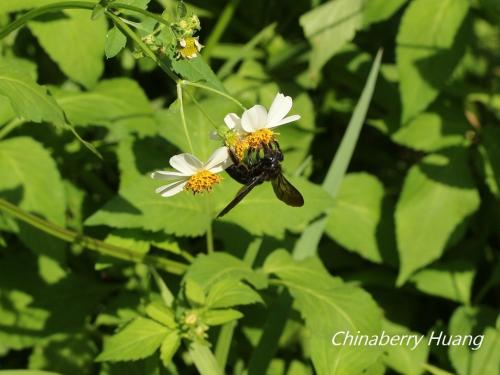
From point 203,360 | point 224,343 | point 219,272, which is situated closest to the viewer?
point 203,360

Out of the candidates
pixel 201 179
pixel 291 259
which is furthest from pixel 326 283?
pixel 201 179

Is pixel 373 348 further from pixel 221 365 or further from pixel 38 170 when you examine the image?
pixel 38 170

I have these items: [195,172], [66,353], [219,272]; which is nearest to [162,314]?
[219,272]

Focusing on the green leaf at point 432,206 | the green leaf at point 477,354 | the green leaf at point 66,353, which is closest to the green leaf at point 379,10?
the green leaf at point 432,206

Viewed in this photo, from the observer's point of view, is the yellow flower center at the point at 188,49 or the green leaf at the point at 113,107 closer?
the yellow flower center at the point at 188,49

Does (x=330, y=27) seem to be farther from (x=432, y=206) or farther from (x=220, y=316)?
(x=220, y=316)

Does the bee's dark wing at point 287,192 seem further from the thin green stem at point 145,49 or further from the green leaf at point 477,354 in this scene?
the green leaf at point 477,354

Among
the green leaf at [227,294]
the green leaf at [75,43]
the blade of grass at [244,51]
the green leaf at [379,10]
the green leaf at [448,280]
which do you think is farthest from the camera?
the blade of grass at [244,51]
